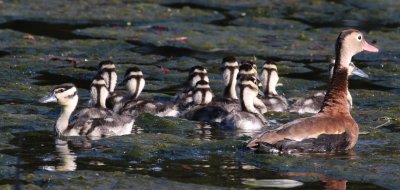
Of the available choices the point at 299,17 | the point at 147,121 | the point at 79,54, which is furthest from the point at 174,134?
the point at 299,17

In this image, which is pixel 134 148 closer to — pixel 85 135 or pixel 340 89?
pixel 85 135

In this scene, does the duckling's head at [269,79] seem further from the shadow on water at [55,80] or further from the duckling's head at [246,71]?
the shadow on water at [55,80]

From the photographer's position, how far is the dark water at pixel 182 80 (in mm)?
12133

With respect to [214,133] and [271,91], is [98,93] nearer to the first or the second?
[214,133]

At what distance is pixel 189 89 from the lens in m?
17.8

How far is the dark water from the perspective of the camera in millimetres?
12133

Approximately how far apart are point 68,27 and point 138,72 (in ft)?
25.0

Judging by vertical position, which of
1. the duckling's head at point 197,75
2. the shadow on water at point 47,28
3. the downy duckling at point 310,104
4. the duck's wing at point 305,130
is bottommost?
the duck's wing at point 305,130

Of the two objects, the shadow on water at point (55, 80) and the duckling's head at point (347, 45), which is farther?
the shadow on water at point (55, 80)

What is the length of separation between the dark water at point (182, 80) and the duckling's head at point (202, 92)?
1.02 metres

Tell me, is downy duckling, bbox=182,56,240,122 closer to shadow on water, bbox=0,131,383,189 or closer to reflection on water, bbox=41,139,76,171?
reflection on water, bbox=41,139,76,171

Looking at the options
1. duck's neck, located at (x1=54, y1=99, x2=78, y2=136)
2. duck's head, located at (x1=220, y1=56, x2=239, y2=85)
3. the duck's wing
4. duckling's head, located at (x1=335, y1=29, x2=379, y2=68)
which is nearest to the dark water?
duck's neck, located at (x1=54, y1=99, x2=78, y2=136)

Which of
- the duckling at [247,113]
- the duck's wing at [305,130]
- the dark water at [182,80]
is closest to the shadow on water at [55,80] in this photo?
the dark water at [182,80]

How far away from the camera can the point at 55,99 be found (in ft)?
50.0
